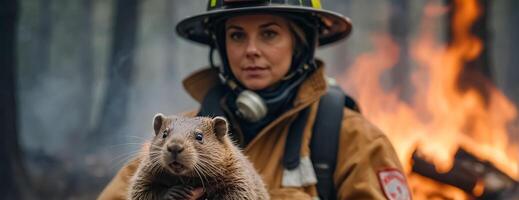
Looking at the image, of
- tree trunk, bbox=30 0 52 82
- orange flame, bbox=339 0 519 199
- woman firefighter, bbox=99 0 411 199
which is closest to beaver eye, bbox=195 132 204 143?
woman firefighter, bbox=99 0 411 199

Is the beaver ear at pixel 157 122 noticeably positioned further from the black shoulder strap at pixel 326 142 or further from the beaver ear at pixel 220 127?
the black shoulder strap at pixel 326 142

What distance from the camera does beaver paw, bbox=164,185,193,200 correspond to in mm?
2510

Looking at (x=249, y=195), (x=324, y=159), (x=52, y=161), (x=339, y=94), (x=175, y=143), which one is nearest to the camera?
(x=175, y=143)

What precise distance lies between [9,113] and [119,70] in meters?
1.41

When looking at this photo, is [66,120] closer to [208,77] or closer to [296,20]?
[208,77]

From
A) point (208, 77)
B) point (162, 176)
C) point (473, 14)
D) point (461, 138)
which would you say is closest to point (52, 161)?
point (208, 77)

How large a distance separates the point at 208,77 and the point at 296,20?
74 cm

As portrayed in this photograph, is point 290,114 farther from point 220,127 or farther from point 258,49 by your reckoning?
point 220,127

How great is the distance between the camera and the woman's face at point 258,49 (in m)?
3.67

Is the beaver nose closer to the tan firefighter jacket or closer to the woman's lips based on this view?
the tan firefighter jacket

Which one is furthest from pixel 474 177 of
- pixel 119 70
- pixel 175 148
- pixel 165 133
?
pixel 175 148

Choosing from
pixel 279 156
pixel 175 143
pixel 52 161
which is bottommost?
pixel 52 161

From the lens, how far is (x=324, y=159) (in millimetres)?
3518

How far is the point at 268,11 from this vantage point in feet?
11.9
